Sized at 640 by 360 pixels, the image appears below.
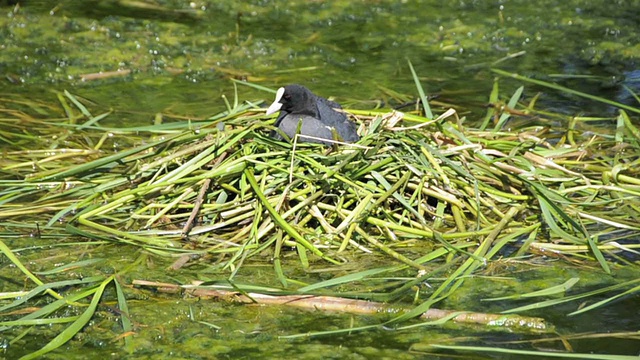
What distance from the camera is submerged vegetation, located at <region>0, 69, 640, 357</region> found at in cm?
334

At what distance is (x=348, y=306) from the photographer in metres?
2.97

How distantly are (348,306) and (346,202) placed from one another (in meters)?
0.75

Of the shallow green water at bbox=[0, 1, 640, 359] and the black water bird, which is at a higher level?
the black water bird

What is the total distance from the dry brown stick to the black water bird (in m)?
0.90

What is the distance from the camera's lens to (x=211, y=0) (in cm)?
644

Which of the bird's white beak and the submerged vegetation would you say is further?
the bird's white beak

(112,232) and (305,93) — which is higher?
(305,93)

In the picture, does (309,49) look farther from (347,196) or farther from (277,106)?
(347,196)

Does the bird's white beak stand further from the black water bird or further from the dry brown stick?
the dry brown stick

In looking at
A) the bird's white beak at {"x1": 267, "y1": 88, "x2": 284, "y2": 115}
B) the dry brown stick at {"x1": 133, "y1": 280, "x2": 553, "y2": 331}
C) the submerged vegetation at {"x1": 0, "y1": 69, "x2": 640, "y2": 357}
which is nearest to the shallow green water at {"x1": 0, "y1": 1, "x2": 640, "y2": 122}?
the bird's white beak at {"x1": 267, "y1": 88, "x2": 284, "y2": 115}

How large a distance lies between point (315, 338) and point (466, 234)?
845 mm

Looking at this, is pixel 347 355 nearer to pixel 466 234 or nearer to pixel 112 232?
pixel 466 234

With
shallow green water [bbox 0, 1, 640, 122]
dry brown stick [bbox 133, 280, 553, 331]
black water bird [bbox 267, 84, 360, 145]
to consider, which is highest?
black water bird [bbox 267, 84, 360, 145]

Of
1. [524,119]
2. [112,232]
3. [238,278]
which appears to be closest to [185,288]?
[238,278]
